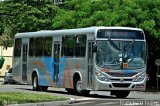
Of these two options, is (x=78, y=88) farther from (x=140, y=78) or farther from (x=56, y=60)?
(x=140, y=78)

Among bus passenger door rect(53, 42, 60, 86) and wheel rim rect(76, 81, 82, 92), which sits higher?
bus passenger door rect(53, 42, 60, 86)

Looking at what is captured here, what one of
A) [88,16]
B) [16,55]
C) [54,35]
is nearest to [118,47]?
[54,35]

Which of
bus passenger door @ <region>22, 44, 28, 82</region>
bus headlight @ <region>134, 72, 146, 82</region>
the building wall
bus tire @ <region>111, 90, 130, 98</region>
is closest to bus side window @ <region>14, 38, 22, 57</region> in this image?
bus passenger door @ <region>22, 44, 28, 82</region>

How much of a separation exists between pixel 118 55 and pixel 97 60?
999 millimetres

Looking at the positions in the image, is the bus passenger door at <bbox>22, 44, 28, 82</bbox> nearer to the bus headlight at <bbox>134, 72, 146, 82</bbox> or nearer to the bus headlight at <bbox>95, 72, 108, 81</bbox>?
the bus headlight at <bbox>95, 72, 108, 81</bbox>

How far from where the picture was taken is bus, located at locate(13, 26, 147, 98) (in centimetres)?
2561

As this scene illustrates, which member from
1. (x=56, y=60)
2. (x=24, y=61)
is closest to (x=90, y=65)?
(x=56, y=60)

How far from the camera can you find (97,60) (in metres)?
25.7

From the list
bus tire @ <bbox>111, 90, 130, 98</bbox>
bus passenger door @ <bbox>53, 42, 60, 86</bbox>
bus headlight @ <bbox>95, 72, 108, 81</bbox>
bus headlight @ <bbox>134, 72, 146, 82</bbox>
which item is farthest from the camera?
bus passenger door @ <bbox>53, 42, 60, 86</bbox>

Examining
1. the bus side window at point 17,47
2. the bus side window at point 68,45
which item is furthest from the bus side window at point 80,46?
the bus side window at point 17,47

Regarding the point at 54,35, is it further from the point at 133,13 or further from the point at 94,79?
the point at 133,13

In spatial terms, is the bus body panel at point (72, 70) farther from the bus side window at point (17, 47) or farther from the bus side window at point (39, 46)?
the bus side window at point (17, 47)

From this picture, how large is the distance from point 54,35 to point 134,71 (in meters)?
6.12

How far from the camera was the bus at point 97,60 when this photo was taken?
25609 millimetres
